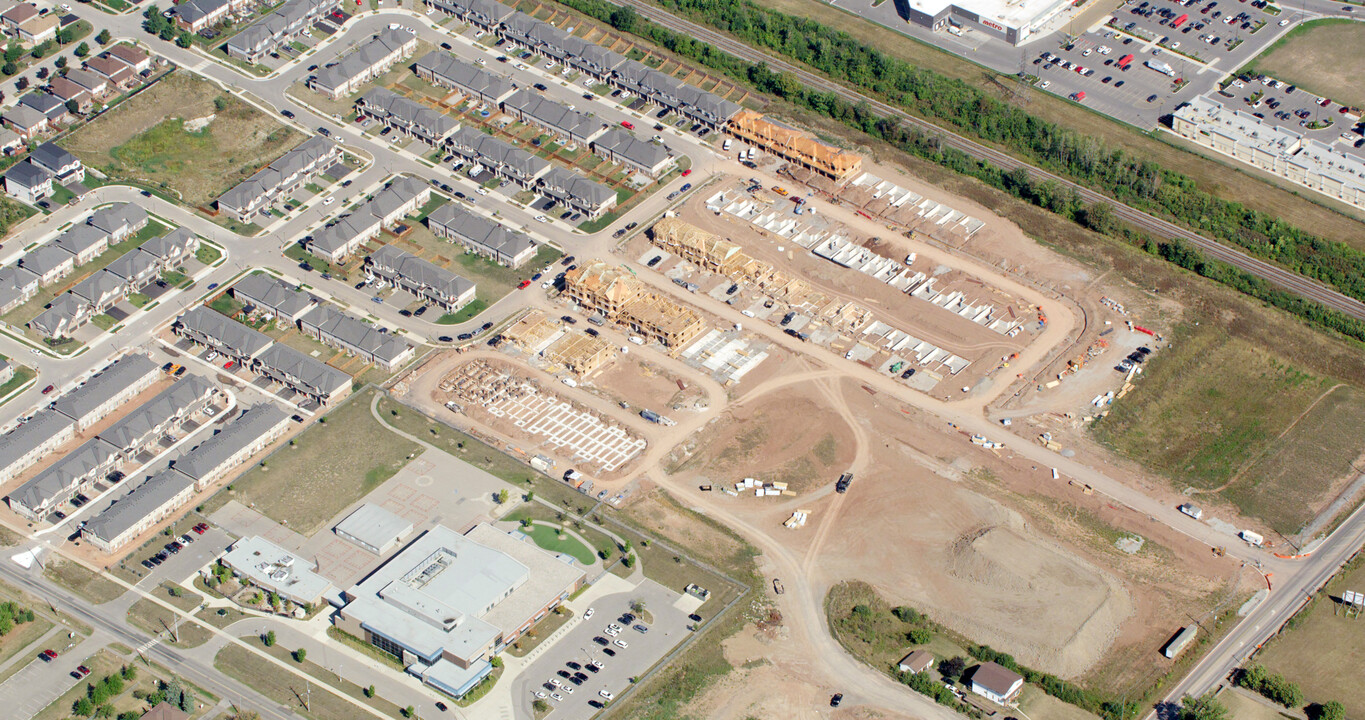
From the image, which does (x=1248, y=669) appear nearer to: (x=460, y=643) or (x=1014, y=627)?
(x=1014, y=627)

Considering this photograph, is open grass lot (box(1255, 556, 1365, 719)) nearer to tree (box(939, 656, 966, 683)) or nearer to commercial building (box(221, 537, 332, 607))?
tree (box(939, 656, 966, 683))

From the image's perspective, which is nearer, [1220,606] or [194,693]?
[194,693]

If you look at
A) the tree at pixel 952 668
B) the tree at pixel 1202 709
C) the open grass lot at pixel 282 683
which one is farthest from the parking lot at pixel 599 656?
the tree at pixel 1202 709

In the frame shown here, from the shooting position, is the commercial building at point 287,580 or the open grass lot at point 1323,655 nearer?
the open grass lot at point 1323,655

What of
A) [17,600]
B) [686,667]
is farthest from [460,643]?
[17,600]

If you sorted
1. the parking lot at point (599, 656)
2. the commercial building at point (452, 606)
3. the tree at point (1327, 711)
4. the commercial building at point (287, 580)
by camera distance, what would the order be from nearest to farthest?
the tree at point (1327, 711)
the parking lot at point (599, 656)
the commercial building at point (452, 606)
the commercial building at point (287, 580)

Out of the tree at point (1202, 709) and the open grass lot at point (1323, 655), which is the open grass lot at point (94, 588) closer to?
the tree at point (1202, 709)
